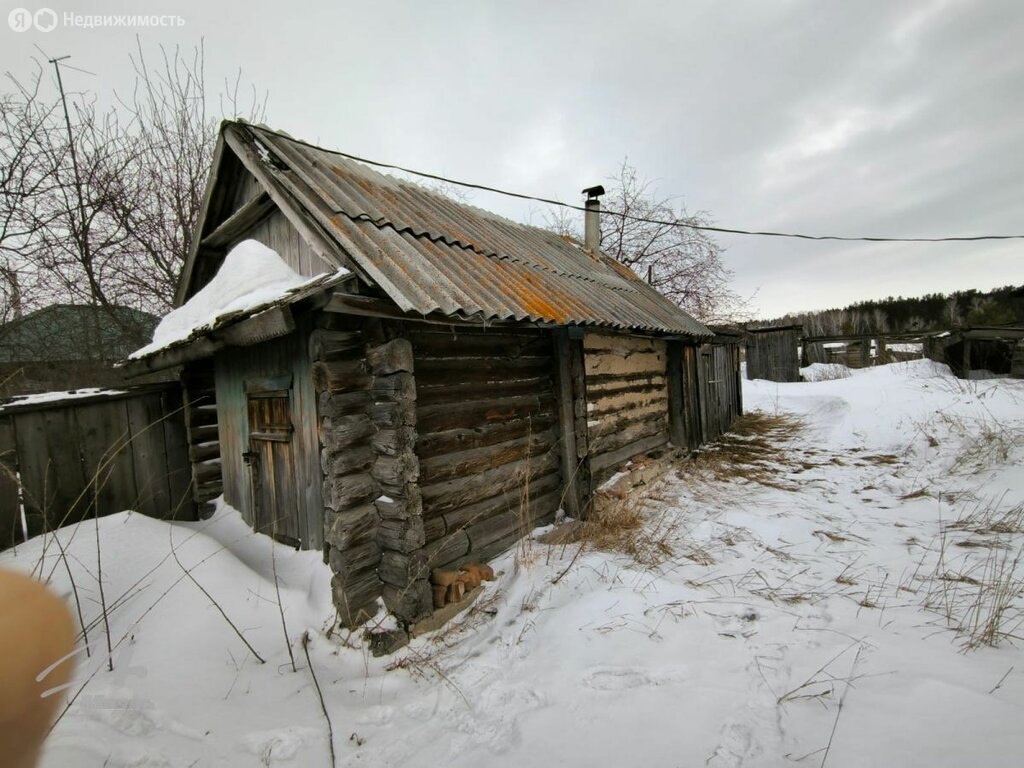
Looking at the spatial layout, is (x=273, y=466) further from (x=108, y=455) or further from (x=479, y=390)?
(x=479, y=390)

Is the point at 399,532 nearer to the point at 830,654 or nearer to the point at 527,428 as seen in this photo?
the point at 527,428

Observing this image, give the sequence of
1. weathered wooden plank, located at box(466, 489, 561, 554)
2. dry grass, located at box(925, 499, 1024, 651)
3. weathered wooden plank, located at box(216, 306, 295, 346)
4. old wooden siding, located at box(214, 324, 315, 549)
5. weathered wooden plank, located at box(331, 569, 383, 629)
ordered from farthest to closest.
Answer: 1. weathered wooden plank, located at box(466, 489, 561, 554)
2. old wooden siding, located at box(214, 324, 315, 549)
3. weathered wooden plank, located at box(331, 569, 383, 629)
4. weathered wooden plank, located at box(216, 306, 295, 346)
5. dry grass, located at box(925, 499, 1024, 651)

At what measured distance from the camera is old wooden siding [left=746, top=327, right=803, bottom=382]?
59.4 feet

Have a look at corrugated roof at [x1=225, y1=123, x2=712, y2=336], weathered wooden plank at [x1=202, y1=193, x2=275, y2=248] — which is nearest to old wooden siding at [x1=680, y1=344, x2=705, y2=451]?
corrugated roof at [x1=225, y1=123, x2=712, y2=336]

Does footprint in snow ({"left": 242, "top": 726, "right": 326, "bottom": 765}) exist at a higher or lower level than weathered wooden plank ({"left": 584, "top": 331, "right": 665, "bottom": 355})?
lower

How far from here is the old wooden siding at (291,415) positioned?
145 inches

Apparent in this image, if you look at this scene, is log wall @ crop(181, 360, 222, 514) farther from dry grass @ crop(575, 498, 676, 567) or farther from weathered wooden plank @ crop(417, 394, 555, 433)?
dry grass @ crop(575, 498, 676, 567)

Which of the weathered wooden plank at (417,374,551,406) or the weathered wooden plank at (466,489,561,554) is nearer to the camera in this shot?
the weathered wooden plank at (417,374,551,406)

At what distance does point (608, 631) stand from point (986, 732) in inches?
69.2

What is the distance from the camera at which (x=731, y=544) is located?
448 cm

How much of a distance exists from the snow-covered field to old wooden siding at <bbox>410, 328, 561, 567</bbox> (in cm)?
53

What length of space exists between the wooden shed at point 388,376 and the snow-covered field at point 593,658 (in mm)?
549

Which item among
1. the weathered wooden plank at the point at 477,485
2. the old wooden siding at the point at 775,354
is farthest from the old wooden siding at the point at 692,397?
the old wooden siding at the point at 775,354

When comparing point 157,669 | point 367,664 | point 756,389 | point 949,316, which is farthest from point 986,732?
point 949,316
